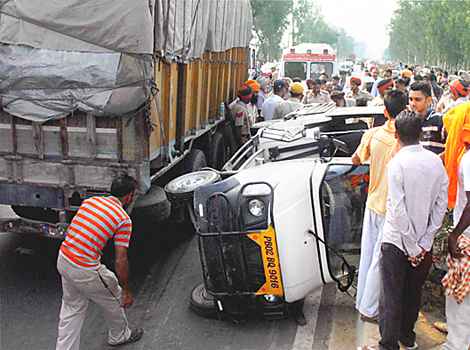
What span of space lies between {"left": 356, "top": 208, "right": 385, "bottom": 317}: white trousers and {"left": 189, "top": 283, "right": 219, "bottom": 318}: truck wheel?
1.18 metres

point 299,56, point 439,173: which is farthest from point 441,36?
point 439,173

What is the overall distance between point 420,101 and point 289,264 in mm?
1883

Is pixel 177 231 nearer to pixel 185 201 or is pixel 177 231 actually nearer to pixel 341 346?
pixel 185 201

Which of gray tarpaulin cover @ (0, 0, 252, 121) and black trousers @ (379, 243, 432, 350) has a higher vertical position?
gray tarpaulin cover @ (0, 0, 252, 121)

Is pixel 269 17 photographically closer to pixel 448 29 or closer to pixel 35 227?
pixel 448 29

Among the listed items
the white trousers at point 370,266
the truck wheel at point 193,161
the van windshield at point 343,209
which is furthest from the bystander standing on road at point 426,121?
the truck wheel at point 193,161

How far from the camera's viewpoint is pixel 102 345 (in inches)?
171

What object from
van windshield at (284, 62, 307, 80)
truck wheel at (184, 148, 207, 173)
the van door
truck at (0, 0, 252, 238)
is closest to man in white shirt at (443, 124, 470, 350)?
the van door

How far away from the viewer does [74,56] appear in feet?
15.6

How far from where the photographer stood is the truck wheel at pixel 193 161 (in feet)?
23.2

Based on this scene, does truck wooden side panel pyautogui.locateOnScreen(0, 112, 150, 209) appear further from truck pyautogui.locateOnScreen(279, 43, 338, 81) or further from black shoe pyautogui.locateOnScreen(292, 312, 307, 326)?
truck pyautogui.locateOnScreen(279, 43, 338, 81)

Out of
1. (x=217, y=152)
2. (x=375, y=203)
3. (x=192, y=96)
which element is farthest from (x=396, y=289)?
(x=217, y=152)

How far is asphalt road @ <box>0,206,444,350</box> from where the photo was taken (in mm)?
4371

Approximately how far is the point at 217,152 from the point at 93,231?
5.34 meters
